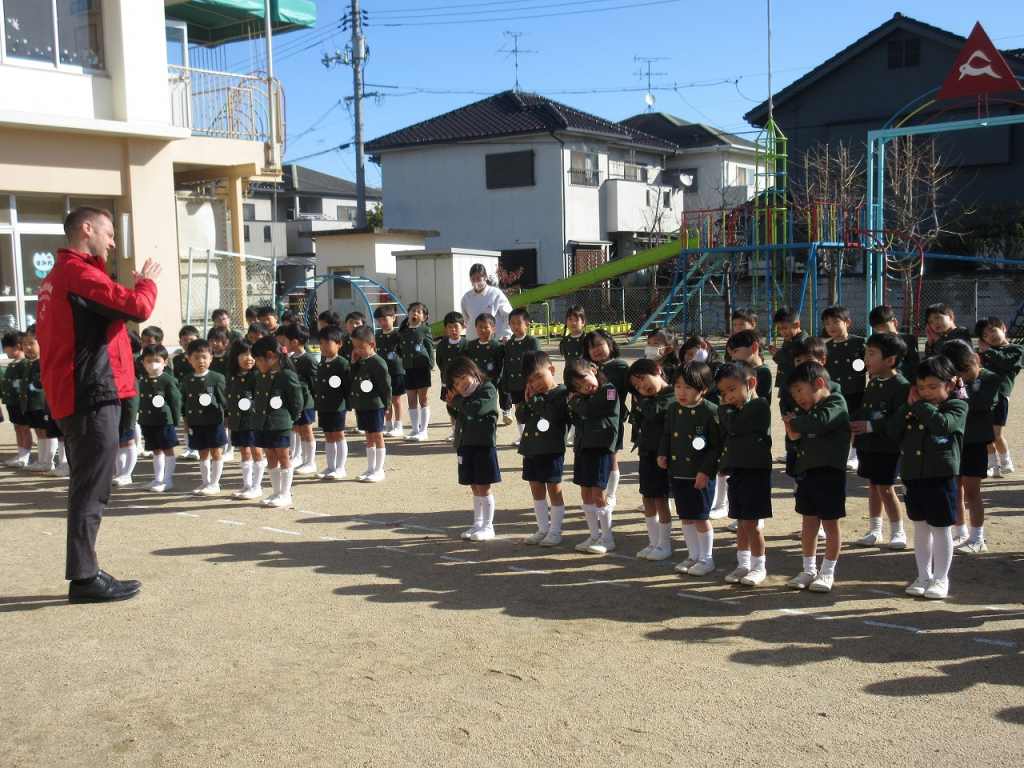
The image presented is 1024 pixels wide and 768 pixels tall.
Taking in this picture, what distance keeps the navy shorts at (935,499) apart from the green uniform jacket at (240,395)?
209 inches

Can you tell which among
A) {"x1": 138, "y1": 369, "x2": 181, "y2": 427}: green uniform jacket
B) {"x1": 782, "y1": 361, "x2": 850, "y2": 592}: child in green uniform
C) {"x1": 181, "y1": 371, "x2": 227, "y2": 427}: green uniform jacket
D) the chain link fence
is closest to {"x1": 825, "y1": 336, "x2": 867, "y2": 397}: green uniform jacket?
{"x1": 782, "y1": 361, "x2": 850, "y2": 592}: child in green uniform

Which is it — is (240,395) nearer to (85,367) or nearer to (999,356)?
(85,367)

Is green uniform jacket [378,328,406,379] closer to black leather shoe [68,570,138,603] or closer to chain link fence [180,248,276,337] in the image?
black leather shoe [68,570,138,603]

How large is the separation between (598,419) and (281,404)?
2.95 m

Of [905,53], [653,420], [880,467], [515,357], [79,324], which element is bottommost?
[880,467]

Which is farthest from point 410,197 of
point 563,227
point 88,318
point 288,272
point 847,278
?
point 88,318

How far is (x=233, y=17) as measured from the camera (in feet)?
60.2

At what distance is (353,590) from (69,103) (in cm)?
1256

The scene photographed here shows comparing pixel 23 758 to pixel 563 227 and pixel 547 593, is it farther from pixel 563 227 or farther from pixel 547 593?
pixel 563 227

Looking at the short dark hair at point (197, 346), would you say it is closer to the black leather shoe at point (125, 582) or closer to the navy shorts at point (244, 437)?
the navy shorts at point (244, 437)

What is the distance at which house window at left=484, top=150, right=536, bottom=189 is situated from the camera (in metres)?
33.0

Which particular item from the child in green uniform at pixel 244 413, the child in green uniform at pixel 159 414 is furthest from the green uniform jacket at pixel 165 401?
the child in green uniform at pixel 244 413

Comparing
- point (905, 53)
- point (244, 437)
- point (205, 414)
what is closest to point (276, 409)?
point (244, 437)

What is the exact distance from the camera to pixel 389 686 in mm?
4223
